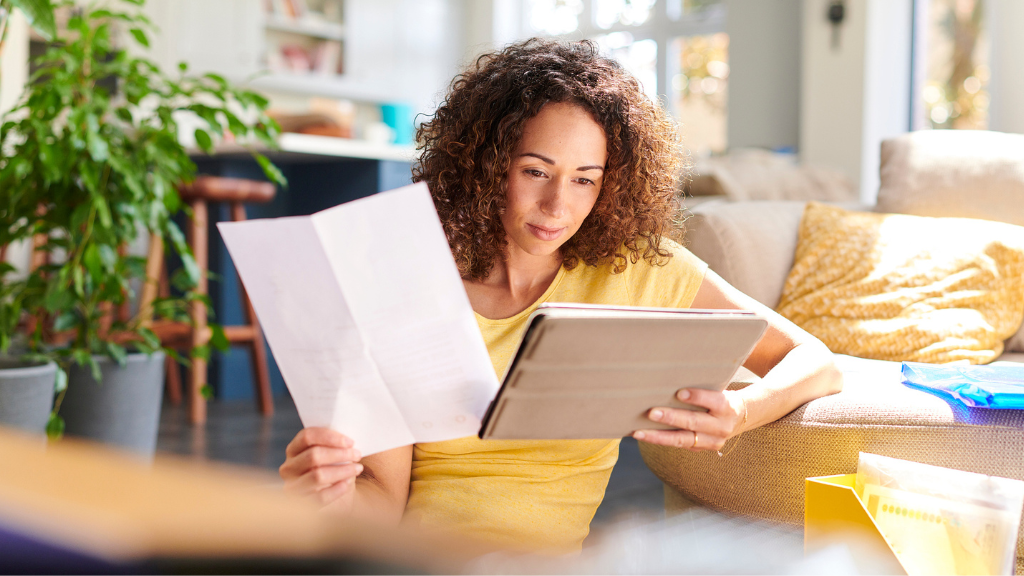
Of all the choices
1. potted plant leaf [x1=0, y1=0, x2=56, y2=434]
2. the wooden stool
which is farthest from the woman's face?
the wooden stool

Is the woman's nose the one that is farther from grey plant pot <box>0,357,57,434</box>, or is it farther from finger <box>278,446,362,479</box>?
grey plant pot <box>0,357,57,434</box>

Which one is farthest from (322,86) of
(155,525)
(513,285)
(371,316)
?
(155,525)

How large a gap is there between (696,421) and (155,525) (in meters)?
0.71

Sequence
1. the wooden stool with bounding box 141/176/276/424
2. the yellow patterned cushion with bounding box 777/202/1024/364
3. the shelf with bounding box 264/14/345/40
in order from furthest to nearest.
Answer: the shelf with bounding box 264/14/345/40 → the wooden stool with bounding box 141/176/276/424 → the yellow patterned cushion with bounding box 777/202/1024/364

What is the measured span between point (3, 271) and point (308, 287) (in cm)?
Answer: 159

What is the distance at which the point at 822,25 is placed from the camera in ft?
13.9

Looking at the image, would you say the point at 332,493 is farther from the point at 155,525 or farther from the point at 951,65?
the point at 951,65

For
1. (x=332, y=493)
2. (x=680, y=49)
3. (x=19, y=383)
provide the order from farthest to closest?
(x=680, y=49) < (x=19, y=383) < (x=332, y=493)

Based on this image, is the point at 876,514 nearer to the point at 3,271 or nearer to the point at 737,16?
the point at 3,271

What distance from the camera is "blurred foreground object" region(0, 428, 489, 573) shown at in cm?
17

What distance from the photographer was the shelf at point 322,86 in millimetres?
5258

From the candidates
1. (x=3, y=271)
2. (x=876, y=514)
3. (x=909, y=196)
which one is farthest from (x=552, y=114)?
(x=3, y=271)

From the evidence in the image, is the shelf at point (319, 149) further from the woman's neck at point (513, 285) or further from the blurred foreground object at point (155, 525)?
the blurred foreground object at point (155, 525)

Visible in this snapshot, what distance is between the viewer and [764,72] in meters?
4.64
